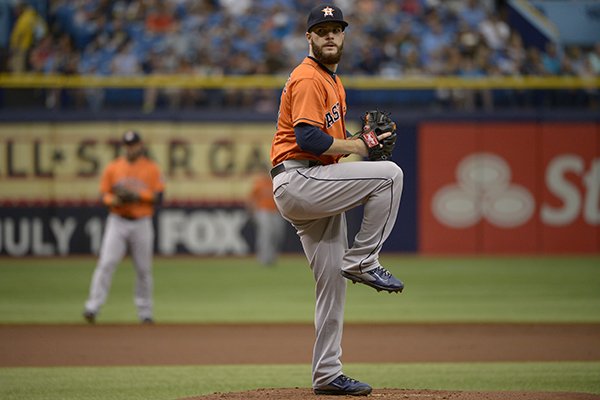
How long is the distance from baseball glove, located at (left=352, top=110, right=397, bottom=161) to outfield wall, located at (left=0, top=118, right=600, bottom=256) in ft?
47.9

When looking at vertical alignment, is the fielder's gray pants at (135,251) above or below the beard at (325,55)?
below

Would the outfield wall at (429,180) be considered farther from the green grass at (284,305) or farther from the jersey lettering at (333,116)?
the jersey lettering at (333,116)

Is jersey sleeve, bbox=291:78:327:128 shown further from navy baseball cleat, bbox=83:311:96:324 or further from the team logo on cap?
navy baseball cleat, bbox=83:311:96:324

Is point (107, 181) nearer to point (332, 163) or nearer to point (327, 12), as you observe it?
point (332, 163)

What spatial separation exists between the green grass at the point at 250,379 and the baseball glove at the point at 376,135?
2268mm

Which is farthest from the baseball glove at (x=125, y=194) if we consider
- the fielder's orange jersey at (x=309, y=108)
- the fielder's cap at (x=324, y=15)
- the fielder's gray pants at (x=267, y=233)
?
the fielder's gray pants at (x=267, y=233)

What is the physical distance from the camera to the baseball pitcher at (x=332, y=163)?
18.2 feet

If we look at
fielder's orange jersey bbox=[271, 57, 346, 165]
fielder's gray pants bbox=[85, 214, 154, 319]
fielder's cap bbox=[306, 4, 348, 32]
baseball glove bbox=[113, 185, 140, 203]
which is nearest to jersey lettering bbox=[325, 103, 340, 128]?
fielder's orange jersey bbox=[271, 57, 346, 165]

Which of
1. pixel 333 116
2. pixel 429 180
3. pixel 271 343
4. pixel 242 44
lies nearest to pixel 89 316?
pixel 271 343

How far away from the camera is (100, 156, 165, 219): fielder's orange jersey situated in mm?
11672

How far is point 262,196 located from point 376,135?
13.6m

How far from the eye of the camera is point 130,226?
38.4ft

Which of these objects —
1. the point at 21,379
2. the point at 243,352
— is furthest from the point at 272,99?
the point at 21,379

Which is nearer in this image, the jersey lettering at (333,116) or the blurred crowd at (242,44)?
the jersey lettering at (333,116)
